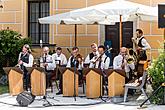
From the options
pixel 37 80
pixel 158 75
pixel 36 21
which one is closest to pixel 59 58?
pixel 37 80

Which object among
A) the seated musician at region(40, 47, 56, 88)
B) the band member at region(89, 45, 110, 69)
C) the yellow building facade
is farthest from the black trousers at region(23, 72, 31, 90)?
the yellow building facade

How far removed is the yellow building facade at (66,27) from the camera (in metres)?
16.6

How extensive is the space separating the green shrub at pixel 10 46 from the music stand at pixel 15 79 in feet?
10.7

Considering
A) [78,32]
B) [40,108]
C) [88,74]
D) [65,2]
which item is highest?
[65,2]

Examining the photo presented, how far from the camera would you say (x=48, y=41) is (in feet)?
59.6

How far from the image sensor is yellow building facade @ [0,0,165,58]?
54.4 feet

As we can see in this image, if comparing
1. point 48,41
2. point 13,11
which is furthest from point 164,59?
point 13,11

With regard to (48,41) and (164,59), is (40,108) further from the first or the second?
(48,41)

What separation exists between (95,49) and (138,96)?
6.78 ft

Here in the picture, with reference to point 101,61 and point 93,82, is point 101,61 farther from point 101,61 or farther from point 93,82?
point 93,82

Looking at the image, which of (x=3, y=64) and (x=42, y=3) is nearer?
(x=3, y=64)

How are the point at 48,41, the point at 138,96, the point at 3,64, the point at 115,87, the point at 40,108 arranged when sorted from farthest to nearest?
the point at 48,41 → the point at 3,64 → the point at 138,96 → the point at 115,87 → the point at 40,108

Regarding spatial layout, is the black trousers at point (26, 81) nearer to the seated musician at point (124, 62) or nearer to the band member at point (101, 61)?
the band member at point (101, 61)

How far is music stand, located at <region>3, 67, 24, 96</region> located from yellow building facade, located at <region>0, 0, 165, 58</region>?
4.86 m
